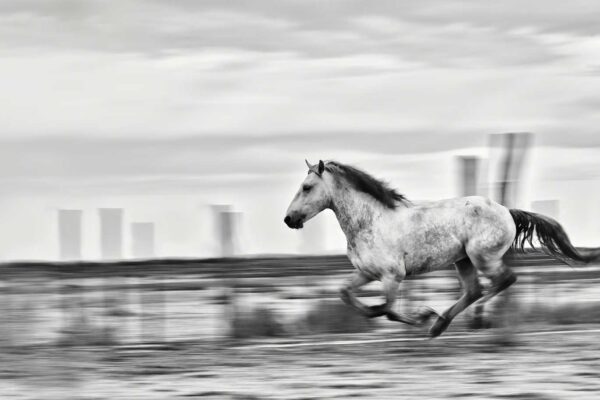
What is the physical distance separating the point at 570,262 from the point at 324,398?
608 cm

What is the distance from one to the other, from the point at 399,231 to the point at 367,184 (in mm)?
564

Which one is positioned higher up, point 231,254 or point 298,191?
point 298,191

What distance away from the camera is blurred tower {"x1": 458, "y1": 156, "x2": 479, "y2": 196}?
15227mm

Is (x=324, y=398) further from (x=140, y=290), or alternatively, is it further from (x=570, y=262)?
(x=140, y=290)

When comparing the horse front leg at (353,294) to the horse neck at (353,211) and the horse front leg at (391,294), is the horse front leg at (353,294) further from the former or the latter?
the horse neck at (353,211)

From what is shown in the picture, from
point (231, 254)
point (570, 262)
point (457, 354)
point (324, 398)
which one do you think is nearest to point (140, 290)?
point (231, 254)

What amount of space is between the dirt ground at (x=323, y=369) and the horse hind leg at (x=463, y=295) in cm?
18

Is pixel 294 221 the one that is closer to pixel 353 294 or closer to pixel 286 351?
pixel 353 294

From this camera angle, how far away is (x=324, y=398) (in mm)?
8172

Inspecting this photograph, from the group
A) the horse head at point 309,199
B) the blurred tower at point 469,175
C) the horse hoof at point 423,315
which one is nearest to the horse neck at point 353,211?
the horse head at point 309,199

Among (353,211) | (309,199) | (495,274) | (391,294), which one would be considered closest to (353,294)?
(391,294)

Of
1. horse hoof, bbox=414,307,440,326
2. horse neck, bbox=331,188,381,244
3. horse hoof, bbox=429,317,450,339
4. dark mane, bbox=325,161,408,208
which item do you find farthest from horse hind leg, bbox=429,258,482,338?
horse neck, bbox=331,188,381,244

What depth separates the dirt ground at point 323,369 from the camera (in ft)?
27.9

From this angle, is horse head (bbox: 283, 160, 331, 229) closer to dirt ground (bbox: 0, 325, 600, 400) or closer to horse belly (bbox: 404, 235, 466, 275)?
horse belly (bbox: 404, 235, 466, 275)
